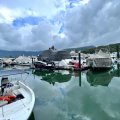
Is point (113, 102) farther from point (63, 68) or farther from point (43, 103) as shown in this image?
point (63, 68)

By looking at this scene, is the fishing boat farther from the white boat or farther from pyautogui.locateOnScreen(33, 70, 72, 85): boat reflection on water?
the white boat

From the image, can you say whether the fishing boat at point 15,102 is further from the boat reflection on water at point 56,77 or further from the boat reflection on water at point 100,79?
the boat reflection on water at point 100,79

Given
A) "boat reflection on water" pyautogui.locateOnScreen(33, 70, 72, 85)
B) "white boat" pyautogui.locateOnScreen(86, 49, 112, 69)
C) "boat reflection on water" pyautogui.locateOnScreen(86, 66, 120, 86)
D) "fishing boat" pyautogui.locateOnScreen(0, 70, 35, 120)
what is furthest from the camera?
"white boat" pyautogui.locateOnScreen(86, 49, 112, 69)

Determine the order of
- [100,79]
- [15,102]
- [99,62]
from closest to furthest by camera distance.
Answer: [15,102], [100,79], [99,62]

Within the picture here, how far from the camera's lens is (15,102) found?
15836mm

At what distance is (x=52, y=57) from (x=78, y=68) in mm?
29609

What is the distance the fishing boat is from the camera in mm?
13037

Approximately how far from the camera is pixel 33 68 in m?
65.2

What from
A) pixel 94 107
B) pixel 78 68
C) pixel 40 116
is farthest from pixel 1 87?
pixel 78 68

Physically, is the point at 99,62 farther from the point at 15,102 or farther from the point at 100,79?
the point at 15,102

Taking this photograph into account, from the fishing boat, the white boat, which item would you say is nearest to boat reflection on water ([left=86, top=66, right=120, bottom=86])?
the white boat

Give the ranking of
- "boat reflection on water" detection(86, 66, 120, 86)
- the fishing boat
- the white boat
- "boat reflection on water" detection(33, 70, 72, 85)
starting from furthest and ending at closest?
the white boat, "boat reflection on water" detection(33, 70, 72, 85), "boat reflection on water" detection(86, 66, 120, 86), the fishing boat

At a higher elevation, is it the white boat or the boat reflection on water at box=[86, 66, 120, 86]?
the white boat

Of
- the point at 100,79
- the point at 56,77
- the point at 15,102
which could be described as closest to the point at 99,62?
the point at 100,79
